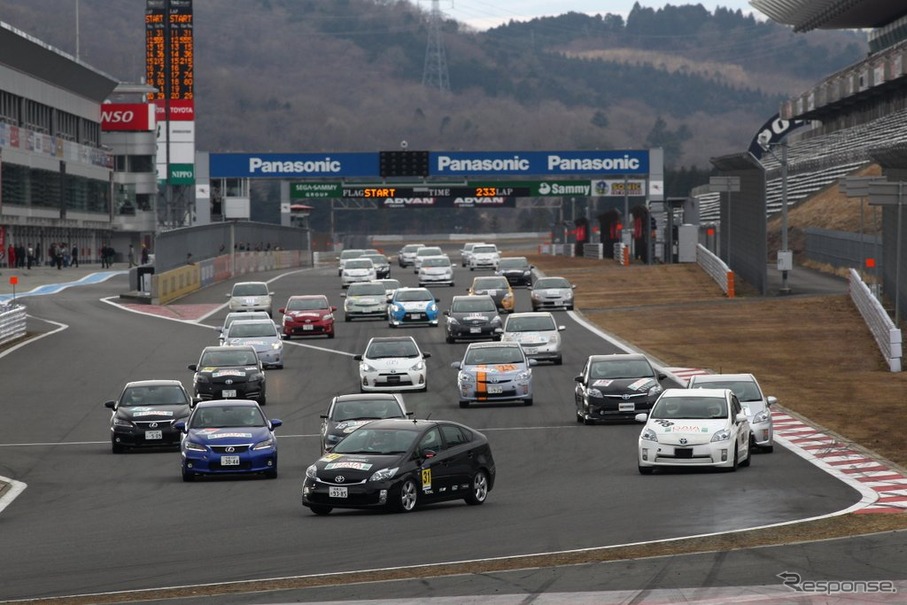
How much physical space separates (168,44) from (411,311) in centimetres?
7102

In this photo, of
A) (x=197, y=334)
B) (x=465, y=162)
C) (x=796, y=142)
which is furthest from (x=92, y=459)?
(x=796, y=142)

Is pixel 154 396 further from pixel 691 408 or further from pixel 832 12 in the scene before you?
pixel 832 12

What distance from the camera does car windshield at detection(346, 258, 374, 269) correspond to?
75.2 metres

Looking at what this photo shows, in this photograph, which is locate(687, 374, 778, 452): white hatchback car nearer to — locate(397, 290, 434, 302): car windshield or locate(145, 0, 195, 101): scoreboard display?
locate(397, 290, 434, 302): car windshield

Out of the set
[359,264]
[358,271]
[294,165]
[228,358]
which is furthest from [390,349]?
[294,165]

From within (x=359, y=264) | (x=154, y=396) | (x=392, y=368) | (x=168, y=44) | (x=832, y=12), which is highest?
(x=832, y=12)

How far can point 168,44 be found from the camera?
118500 millimetres

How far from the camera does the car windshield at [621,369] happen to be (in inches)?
1251

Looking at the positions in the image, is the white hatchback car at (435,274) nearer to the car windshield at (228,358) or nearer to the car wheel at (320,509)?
the car windshield at (228,358)

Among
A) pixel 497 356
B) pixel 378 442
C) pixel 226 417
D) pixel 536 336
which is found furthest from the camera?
pixel 536 336

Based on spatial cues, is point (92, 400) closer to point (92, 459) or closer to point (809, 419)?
point (92, 459)

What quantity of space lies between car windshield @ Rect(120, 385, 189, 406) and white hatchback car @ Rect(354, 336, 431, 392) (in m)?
7.64

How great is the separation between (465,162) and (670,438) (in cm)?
8812

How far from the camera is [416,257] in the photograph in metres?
92.5
